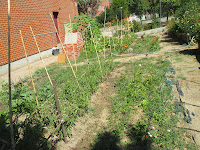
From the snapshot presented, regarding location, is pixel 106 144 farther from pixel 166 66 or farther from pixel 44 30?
pixel 44 30

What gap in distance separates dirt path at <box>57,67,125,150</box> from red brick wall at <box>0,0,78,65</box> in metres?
5.58

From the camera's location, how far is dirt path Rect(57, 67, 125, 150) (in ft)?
10.0

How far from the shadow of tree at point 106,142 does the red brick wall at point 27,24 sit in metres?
6.63

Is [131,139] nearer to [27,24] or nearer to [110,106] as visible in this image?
[110,106]

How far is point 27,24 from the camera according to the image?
30.5ft

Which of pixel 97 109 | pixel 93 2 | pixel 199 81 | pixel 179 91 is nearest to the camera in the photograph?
pixel 97 109

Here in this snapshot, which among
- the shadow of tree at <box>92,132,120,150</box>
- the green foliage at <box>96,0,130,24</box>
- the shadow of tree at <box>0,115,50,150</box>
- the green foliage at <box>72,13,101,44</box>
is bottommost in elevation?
the shadow of tree at <box>92,132,120,150</box>

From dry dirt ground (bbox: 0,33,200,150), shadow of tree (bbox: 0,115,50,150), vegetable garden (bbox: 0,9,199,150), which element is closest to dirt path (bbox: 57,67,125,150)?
dry dirt ground (bbox: 0,33,200,150)

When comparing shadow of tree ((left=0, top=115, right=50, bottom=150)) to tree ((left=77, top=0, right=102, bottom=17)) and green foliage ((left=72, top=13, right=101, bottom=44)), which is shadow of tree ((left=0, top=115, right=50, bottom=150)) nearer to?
green foliage ((left=72, top=13, right=101, bottom=44))

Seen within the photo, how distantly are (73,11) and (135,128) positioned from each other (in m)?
15.4

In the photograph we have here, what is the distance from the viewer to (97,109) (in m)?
4.19

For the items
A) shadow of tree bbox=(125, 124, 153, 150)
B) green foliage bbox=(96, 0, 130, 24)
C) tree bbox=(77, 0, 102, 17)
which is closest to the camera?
Answer: shadow of tree bbox=(125, 124, 153, 150)

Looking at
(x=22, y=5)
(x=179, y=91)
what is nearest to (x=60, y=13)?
(x=22, y=5)

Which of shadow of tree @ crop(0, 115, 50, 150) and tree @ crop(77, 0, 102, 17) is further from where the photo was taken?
tree @ crop(77, 0, 102, 17)
